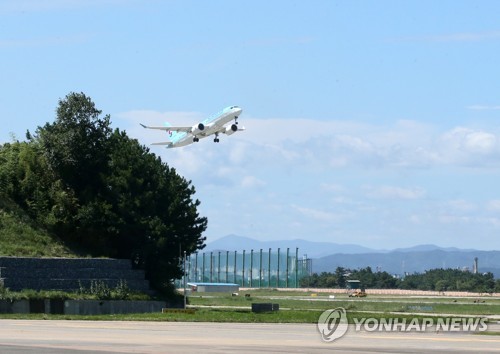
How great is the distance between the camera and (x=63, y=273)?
7406 cm

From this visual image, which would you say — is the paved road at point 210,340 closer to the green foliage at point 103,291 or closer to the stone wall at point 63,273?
the stone wall at point 63,273

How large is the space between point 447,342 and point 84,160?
54651 mm

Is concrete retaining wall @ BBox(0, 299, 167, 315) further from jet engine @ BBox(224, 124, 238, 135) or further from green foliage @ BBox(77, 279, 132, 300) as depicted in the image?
jet engine @ BBox(224, 124, 238, 135)

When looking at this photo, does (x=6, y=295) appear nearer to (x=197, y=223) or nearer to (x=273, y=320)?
(x=273, y=320)

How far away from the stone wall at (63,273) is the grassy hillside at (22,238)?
333 cm

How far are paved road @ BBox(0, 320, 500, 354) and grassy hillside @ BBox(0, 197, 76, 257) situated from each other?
26.0 m

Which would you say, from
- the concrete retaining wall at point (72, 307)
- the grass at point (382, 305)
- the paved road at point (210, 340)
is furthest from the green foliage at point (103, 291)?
the paved road at point (210, 340)

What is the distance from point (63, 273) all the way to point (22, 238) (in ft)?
25.4

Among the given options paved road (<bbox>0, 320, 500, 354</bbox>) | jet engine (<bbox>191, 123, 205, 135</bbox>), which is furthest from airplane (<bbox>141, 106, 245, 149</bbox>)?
paved road (<bbox>0, 320, 500, 354</bbox>)

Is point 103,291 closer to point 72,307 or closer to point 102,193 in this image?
point 72,307

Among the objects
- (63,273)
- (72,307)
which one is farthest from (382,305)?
(72,307)

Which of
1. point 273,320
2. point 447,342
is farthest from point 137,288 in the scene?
point 447,342

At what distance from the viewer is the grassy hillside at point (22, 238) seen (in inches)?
3029

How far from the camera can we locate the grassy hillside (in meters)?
76.9
